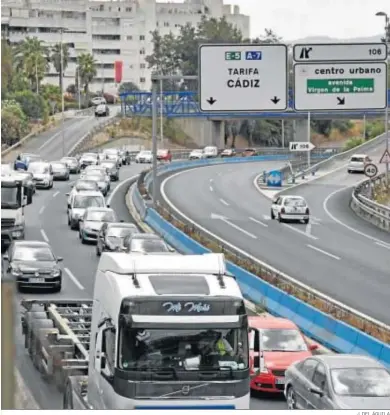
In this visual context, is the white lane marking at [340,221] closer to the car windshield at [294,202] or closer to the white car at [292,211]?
the white car at [292,211]

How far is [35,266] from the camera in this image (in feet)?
90.9

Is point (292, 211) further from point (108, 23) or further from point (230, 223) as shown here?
point (108, 23)

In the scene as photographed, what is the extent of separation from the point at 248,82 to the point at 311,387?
9989mm

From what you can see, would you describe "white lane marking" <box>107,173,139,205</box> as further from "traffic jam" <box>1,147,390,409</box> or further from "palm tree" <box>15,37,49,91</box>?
"palm tree" <box>15,37,49,91</box>

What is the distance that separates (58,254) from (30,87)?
199 inches

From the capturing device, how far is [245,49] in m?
25.4

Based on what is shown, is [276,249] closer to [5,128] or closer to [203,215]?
[203,215]

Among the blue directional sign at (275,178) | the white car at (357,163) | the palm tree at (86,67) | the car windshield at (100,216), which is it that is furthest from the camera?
the white car at (357,163)

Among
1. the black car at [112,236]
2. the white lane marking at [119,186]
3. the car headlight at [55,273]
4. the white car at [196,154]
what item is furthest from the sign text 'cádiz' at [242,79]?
the white lane marking at [119,186]

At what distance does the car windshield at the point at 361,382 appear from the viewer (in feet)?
54.3

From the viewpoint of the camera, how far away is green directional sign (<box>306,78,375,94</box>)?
25.4 meters

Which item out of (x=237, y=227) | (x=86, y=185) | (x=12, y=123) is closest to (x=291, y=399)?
(x=12, y=123)

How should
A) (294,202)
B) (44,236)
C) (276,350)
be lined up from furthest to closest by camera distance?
(294,202), (44,236), (276,350)

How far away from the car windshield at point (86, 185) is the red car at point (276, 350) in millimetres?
19993
